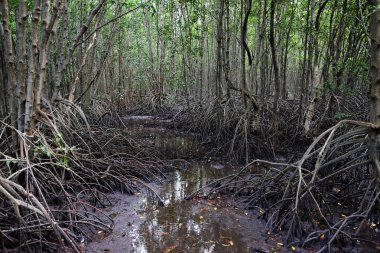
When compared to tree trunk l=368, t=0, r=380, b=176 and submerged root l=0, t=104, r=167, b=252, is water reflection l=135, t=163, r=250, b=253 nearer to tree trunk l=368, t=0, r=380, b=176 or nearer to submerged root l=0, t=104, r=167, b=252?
submerged root l=0, t=104, r=167, b=252

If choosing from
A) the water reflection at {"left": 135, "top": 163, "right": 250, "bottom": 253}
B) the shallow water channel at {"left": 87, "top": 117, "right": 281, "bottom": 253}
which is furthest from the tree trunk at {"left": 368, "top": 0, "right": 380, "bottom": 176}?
the water reflection at {"left": 135, "top": 163, "right": 250, "bottom": 253}

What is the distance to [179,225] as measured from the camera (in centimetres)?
355

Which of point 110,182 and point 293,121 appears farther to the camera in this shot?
point 293,121

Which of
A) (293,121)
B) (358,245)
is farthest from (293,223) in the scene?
(293,121)

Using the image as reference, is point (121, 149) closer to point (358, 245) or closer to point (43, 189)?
point (43, 189)

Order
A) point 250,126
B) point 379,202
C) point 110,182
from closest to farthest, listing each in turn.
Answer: point 379,202, point 110,182, point 250,126

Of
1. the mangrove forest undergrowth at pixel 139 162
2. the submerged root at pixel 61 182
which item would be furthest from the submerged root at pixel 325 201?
the submerged root at pixel 61 182

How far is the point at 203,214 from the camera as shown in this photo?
383 centimetres

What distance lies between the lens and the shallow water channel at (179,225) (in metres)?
3.07

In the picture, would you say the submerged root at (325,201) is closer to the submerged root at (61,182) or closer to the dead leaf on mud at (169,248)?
the dead leaf on mud at (169,248)

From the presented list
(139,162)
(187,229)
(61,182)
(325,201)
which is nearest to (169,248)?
(187,229)

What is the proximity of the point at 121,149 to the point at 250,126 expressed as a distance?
2.68 m

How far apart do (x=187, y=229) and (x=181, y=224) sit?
0.43 ft

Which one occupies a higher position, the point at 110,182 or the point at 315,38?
the point at 315,38
